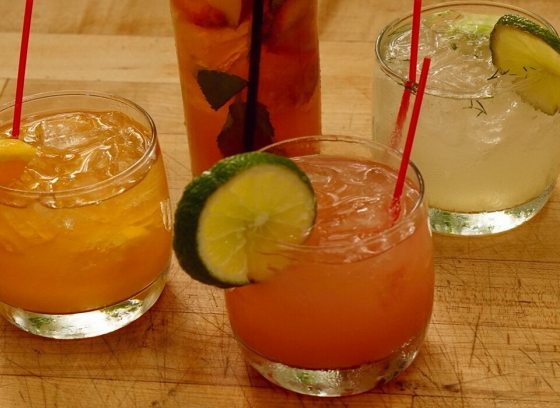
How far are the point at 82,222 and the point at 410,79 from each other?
496 millimetres

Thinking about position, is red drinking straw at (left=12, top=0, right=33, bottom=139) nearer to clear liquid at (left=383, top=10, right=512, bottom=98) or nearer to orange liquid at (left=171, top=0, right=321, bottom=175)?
orange liquid at (left=171, top=0, right=321, bottom=175)

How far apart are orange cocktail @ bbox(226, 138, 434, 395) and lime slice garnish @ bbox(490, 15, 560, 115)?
260 mm

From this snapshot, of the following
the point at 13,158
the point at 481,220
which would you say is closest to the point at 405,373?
the point at 481,220

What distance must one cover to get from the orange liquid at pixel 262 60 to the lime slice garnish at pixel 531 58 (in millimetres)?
272

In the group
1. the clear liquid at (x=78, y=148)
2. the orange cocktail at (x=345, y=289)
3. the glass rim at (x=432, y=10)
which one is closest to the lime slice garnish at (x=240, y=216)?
the orange cocktail at (x=345, y=289)

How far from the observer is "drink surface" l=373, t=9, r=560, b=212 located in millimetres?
1397

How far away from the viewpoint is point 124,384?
50.9 inches

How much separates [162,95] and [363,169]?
0.67 m

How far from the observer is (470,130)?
141 centimetres

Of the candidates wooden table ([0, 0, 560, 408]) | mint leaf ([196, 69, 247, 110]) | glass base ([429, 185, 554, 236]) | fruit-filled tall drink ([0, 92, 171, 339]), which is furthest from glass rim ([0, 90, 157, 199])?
glass base ([429, 185, 554, 236])

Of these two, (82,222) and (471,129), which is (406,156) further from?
(82,222)

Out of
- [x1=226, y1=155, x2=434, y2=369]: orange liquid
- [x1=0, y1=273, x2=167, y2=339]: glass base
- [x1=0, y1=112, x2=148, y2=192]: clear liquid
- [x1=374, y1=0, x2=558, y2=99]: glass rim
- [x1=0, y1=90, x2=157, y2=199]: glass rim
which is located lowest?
[x1=0, y1=273, x2=167, y2=339]: glass base

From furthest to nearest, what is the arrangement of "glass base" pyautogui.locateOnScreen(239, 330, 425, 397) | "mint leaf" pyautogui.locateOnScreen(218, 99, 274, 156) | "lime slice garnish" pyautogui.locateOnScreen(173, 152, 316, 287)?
"mint leaf" pyautogui.locateOnScreen(218, 99, 274, 156) < "glass base" pyautogui.locateOnScreen(239, 330, 425, 397) < "lime slice garnish" pyautogui.locateOnScreen(173, 152, 316, 287)

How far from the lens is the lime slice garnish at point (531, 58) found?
1.36 meters
